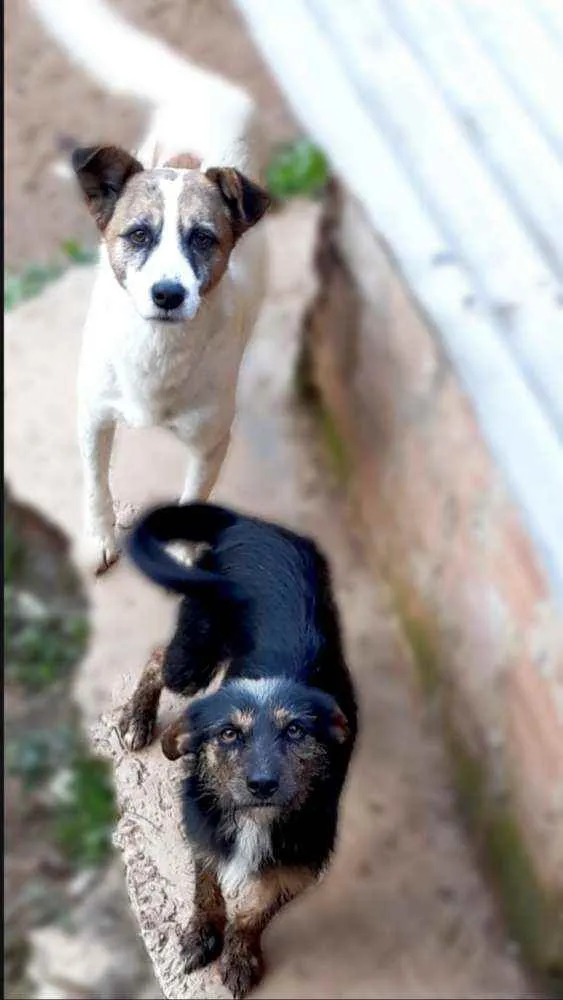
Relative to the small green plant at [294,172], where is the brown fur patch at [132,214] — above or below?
above

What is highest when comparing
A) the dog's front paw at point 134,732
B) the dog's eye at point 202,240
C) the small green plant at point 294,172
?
the dog's eye at point 202,240

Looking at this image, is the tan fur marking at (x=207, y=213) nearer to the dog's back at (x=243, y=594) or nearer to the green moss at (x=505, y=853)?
the dog's back at (x=243, y=594)

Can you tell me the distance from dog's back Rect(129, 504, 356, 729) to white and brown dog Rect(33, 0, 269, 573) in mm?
79

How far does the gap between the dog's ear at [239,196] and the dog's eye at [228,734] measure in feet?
1.32

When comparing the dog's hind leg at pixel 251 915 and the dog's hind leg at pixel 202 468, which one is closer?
the dog's hind leg at pixel 202 468

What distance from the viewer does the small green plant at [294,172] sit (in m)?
4.57

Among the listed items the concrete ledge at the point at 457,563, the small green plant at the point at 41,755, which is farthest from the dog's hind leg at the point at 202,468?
the small green plant at the point at 41,755

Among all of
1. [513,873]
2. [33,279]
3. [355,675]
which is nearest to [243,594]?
[513,873]

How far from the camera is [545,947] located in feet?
10.2

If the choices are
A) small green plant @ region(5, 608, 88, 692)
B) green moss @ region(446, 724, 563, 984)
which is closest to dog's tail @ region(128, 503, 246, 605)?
green moss @ region(446, 724, 563, 984)

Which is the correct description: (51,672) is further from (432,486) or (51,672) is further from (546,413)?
(546,413)

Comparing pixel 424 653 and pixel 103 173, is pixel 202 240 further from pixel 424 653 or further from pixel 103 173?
pixel 424 653

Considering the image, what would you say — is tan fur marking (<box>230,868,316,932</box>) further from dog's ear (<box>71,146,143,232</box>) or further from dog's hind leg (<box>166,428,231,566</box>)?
dog's ear (<box>71,146,143,232</box>)

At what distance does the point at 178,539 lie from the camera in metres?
0.98
